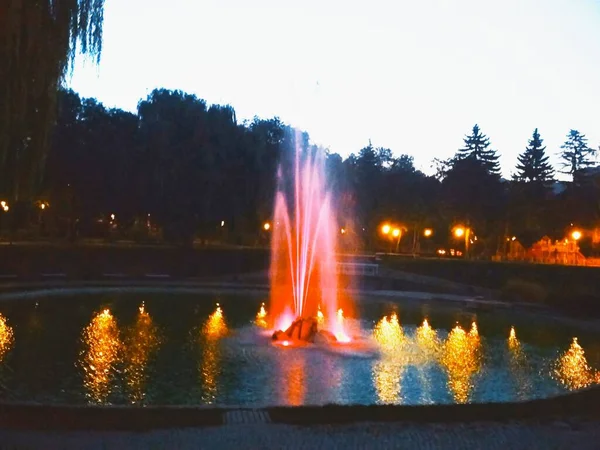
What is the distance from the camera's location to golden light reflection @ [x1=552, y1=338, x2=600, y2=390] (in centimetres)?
1345

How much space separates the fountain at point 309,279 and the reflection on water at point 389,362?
Answer: 3.53ft

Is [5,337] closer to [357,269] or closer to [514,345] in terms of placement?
[514,345]

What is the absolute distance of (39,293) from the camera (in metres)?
26.2

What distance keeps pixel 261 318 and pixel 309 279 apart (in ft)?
14.9

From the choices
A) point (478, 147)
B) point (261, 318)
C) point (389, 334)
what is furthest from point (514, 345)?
point (478, 147)

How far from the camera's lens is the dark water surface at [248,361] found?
37.8 feet

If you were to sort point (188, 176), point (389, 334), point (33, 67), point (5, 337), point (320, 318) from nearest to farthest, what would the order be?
1. point (33, 67)
2. point (5, 337)
3. point (389, 334)
4. point (320, 318)
5. point (188, 176)

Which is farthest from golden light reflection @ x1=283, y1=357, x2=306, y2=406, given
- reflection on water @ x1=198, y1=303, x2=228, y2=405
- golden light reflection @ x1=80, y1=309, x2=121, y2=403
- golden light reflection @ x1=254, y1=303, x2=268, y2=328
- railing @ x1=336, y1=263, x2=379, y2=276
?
railing @ x1=336, y1=263, x2=379, y2=276

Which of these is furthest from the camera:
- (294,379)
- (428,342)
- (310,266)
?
(310,266)

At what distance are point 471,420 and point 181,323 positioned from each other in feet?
37.8

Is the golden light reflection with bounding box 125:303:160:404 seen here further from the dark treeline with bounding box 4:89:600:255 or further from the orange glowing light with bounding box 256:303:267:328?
the dark treeline with bounding box 4:89:600:255

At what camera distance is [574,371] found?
1475 cm

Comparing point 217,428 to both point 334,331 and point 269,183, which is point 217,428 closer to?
point 334,331

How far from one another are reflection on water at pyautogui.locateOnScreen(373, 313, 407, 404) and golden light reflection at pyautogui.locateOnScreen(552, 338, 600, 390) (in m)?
3.01
